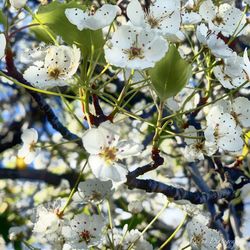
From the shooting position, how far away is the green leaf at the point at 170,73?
97 centimetres

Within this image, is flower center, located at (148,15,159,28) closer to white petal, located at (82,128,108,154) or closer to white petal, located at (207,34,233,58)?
white petal, located at (207,34,233,58)

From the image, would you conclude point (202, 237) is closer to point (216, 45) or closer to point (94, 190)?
point (94, 190)

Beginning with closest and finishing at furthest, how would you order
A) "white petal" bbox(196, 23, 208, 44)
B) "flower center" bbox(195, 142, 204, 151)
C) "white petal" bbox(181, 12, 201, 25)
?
1. "white petal" bbox(196, 23, 208, 44)
2. "white petal" bbox(181, 12, 201, 25)
3. "flower center" bbox(195, 142, 204, 151)

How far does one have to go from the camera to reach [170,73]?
97 cm

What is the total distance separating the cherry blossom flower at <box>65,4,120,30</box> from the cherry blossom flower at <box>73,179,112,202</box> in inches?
13.3

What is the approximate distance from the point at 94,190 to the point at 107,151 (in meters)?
0.21

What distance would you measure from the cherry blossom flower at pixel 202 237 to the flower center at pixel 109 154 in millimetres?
472

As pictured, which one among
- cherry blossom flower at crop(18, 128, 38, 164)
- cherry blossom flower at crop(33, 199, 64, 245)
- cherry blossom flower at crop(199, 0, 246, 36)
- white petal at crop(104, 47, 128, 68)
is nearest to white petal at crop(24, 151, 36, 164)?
cherry blossom flower at crop(18, 128, 38, 164)

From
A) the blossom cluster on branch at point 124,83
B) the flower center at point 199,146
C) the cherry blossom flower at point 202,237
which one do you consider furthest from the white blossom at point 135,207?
the flower center at point 199,146

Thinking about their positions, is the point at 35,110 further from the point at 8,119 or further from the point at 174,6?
the point at 174,6

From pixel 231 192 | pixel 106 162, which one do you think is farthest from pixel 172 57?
Result: pixel 231 192

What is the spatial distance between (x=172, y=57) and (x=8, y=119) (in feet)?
7.74

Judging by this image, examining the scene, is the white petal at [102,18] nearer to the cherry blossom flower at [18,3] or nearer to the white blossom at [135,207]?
the cherry blossom flower at [18,3]

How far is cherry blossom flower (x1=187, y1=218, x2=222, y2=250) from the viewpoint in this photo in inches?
53.4
